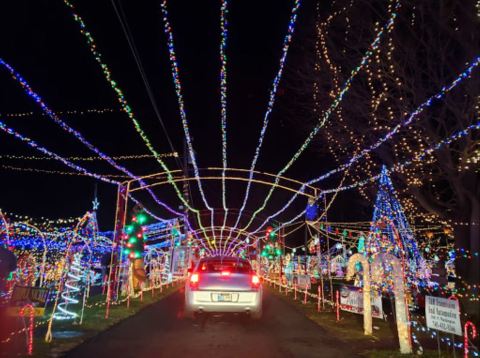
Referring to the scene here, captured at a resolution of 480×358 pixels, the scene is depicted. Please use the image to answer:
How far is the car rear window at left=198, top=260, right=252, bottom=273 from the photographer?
10855mm

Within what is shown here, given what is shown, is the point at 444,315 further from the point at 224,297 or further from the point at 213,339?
the point at 224,297

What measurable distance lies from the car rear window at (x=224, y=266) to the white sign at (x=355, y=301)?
3.01 metres

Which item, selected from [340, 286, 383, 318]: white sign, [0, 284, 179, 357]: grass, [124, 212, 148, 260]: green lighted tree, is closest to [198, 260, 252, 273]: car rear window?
[0, 284, 179, 357]: grass

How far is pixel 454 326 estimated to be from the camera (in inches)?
235

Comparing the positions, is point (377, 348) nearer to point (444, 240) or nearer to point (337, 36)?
point (337, 36)

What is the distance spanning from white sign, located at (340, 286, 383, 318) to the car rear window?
118 inches

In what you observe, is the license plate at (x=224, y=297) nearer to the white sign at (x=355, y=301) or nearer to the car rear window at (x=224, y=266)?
the car rear window at (x=224, y=266)

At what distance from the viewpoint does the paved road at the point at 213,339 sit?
283 inches

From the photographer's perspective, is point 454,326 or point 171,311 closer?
point 454,326

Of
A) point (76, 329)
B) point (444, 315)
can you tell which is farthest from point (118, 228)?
point (444, 315)

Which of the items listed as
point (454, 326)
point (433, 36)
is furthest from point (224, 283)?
point (433, 36)

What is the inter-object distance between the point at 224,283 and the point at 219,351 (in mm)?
3162

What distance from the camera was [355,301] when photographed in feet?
38.9

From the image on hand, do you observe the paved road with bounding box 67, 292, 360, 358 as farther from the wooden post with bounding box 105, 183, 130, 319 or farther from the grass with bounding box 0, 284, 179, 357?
the wooden post with bounding box 105, 183, 130, 319
